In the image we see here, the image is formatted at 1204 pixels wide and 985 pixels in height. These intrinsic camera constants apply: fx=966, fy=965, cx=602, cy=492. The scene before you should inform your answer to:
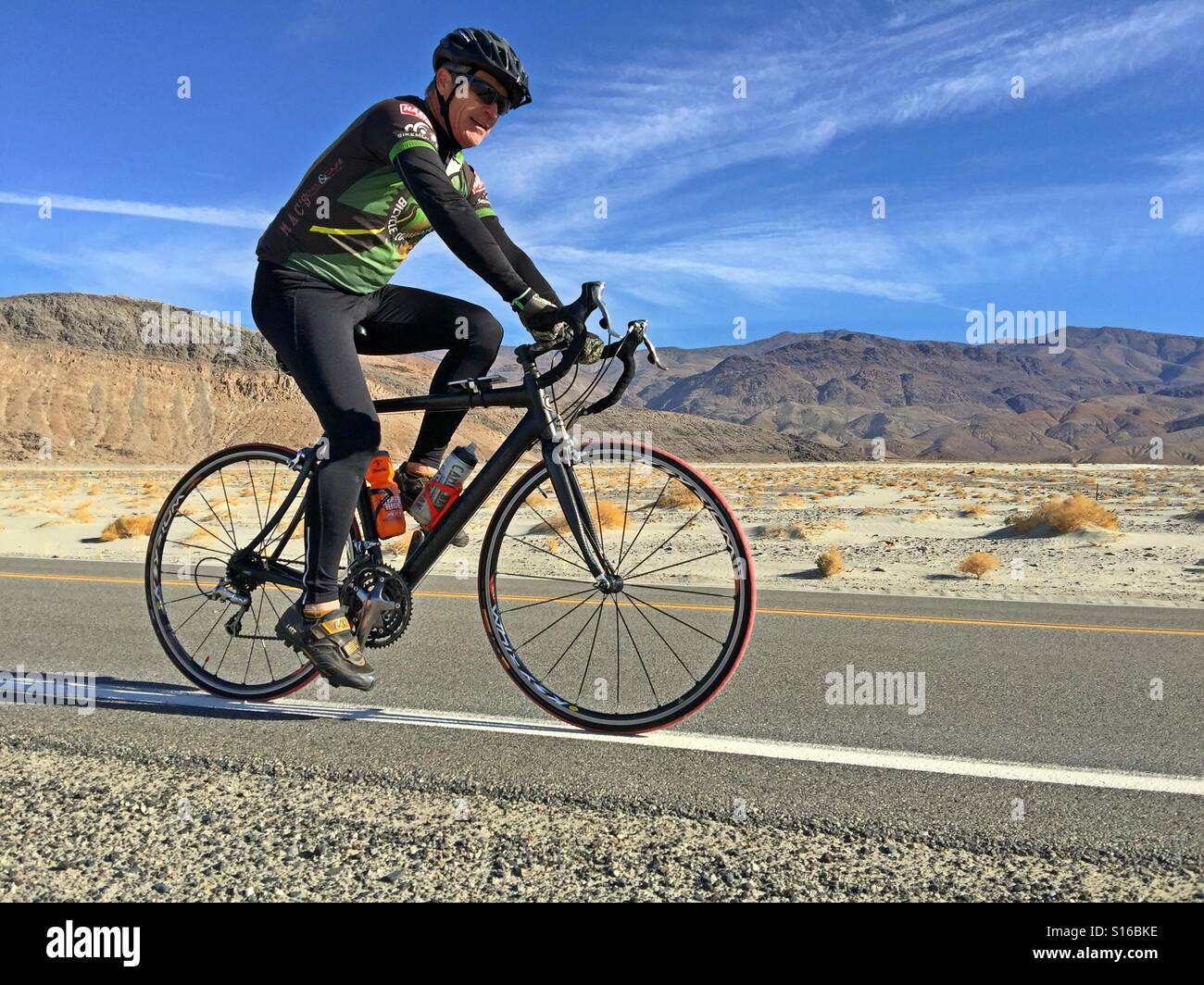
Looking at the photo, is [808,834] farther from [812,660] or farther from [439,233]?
[812,660]

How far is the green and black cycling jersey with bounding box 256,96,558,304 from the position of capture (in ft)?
10.9

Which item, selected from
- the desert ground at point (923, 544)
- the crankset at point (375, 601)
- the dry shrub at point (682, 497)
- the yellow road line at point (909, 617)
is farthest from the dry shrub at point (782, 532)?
the crankset at point (375, 601)

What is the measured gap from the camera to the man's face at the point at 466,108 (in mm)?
3527

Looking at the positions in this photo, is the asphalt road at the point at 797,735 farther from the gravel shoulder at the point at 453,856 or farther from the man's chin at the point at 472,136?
the man's chin at the point at 472,136

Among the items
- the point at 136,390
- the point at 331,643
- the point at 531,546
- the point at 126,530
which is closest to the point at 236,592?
the point at 331,643

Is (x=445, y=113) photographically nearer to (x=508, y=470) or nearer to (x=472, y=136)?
(x=472, y=136)

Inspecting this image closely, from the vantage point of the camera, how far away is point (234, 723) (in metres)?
3.65

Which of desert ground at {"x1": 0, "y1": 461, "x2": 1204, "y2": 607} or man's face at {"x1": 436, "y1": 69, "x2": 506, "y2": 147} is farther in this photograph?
desert ground at {"x1": 0, "y1": 461, "x2": 1204, "y2": 607}

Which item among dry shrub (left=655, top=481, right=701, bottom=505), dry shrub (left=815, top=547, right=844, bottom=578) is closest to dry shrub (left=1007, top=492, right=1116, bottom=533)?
dry shrub (left=655, top=481, right=701, bottom=505)

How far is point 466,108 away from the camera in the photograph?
355cm

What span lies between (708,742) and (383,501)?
1580 mm

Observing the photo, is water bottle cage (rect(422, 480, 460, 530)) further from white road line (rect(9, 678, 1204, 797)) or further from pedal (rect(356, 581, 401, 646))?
white road line (rect(9, 678, 1204, 797))

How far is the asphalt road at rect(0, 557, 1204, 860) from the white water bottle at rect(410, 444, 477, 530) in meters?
0.79
